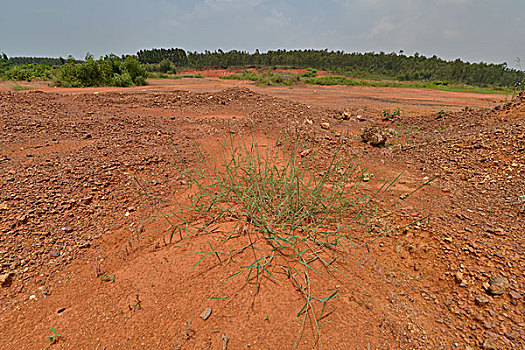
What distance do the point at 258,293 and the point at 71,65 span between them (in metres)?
15.5

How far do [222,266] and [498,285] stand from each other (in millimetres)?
1517

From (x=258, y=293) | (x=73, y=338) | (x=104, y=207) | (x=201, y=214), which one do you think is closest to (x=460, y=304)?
(x=258, y=293)

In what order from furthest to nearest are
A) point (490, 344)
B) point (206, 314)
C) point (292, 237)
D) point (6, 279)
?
1. point (292, 237)
2. point (6, 279)
3. point (206, 314)
4. point (490, 344)

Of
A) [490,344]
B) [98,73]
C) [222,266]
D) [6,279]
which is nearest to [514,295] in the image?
[490,344]

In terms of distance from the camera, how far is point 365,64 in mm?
34188

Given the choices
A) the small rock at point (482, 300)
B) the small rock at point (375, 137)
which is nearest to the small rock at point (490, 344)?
the small rock at point (482, 300)

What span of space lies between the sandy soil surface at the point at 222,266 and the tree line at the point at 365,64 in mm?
29172

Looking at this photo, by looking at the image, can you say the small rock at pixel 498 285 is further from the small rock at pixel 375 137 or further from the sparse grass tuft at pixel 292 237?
the small rock at pixel 375 137

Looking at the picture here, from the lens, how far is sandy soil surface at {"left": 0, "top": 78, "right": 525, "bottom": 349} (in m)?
1.08

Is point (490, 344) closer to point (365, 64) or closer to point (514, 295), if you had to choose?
point (514, 295)

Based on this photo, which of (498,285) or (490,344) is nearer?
(490,344)

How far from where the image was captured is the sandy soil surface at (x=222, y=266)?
3.53 feet

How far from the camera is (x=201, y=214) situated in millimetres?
1876

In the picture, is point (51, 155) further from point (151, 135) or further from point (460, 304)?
point (460, 304)
